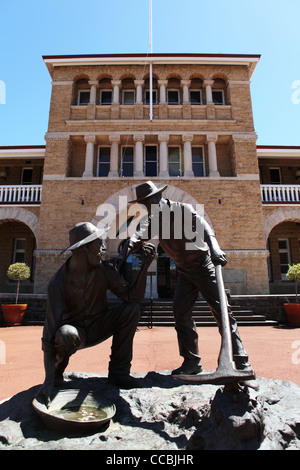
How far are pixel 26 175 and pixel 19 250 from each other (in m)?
4.82

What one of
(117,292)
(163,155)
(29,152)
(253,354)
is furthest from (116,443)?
(29,152)

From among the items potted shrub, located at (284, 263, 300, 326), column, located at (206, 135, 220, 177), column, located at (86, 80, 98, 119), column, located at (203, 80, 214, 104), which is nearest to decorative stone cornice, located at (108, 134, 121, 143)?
column, located at (86, 80, 98, 119)

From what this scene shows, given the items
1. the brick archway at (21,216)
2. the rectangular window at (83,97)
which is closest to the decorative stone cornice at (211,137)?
the rectangular window at (83,97)

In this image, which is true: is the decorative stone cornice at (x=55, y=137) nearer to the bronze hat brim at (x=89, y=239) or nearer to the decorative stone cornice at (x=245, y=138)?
the decorative stone cornice at (x=245, y=138)

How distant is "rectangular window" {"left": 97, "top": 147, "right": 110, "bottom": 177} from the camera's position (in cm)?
1505

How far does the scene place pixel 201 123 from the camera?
14.7 metres

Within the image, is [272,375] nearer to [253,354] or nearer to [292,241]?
[253,354]

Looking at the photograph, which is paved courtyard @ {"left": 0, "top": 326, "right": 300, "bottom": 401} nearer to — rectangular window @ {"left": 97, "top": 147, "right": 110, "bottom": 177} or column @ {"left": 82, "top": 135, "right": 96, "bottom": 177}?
column @ {"left": 82, "top": 135, "right": 96, "bottom": 177}

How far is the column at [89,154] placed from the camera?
14171mm

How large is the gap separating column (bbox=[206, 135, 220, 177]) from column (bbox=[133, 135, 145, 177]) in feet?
11.2

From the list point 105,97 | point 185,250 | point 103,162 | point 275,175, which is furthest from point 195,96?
point 185,250

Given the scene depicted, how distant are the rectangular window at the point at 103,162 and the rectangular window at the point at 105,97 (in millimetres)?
2777

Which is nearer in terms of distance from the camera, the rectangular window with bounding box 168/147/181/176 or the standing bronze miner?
the standing bronze miner
